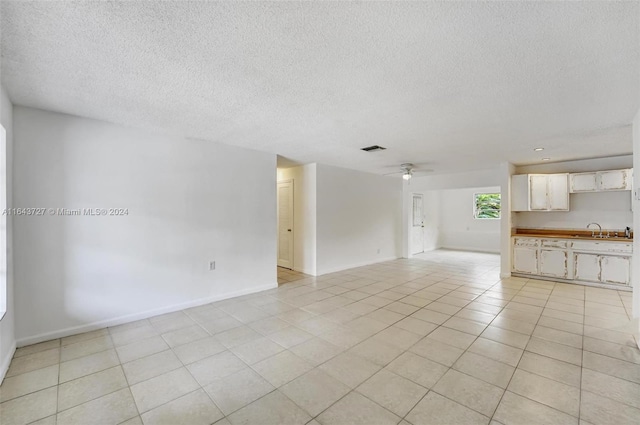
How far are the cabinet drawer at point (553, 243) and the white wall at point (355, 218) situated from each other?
3.40 m

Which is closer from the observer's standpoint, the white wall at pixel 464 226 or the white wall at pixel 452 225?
the white wall at pixel 452 225

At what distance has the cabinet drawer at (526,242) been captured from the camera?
5541 mm

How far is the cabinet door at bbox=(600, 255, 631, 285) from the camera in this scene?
4648 millimetres

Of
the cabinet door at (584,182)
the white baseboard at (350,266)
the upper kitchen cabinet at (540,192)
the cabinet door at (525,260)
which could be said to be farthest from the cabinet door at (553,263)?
the white baseboard at (350,266)

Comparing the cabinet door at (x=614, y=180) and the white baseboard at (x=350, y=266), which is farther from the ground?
the cabinet door at (x=614, y=180)

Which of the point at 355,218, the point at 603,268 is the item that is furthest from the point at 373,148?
the point at 603,268

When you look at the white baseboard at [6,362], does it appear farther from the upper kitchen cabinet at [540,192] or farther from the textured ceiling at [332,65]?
the upper kitchen cabinet at [540,192]

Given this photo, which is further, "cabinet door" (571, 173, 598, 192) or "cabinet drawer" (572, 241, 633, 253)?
"cabinet door" (571, 173, 598, 192)

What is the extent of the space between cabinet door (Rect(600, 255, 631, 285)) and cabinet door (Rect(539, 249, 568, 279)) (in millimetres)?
507

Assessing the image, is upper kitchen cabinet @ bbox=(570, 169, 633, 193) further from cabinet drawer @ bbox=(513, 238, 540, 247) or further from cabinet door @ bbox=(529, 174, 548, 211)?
cabinet drawer @ bbox=(513, 238, 540, 247)

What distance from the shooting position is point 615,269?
15.6ft

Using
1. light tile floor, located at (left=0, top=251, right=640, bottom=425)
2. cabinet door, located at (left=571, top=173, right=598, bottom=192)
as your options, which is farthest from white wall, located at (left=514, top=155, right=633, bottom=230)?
light tile floor, located at (left=0, top=251, right=640, bottom=425)

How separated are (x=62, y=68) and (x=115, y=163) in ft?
4.82

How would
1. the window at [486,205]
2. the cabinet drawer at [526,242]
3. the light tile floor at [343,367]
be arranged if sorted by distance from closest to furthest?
the light tile floor at [343,367], the cabinet drawer at [526,242], the window at [486,205]
